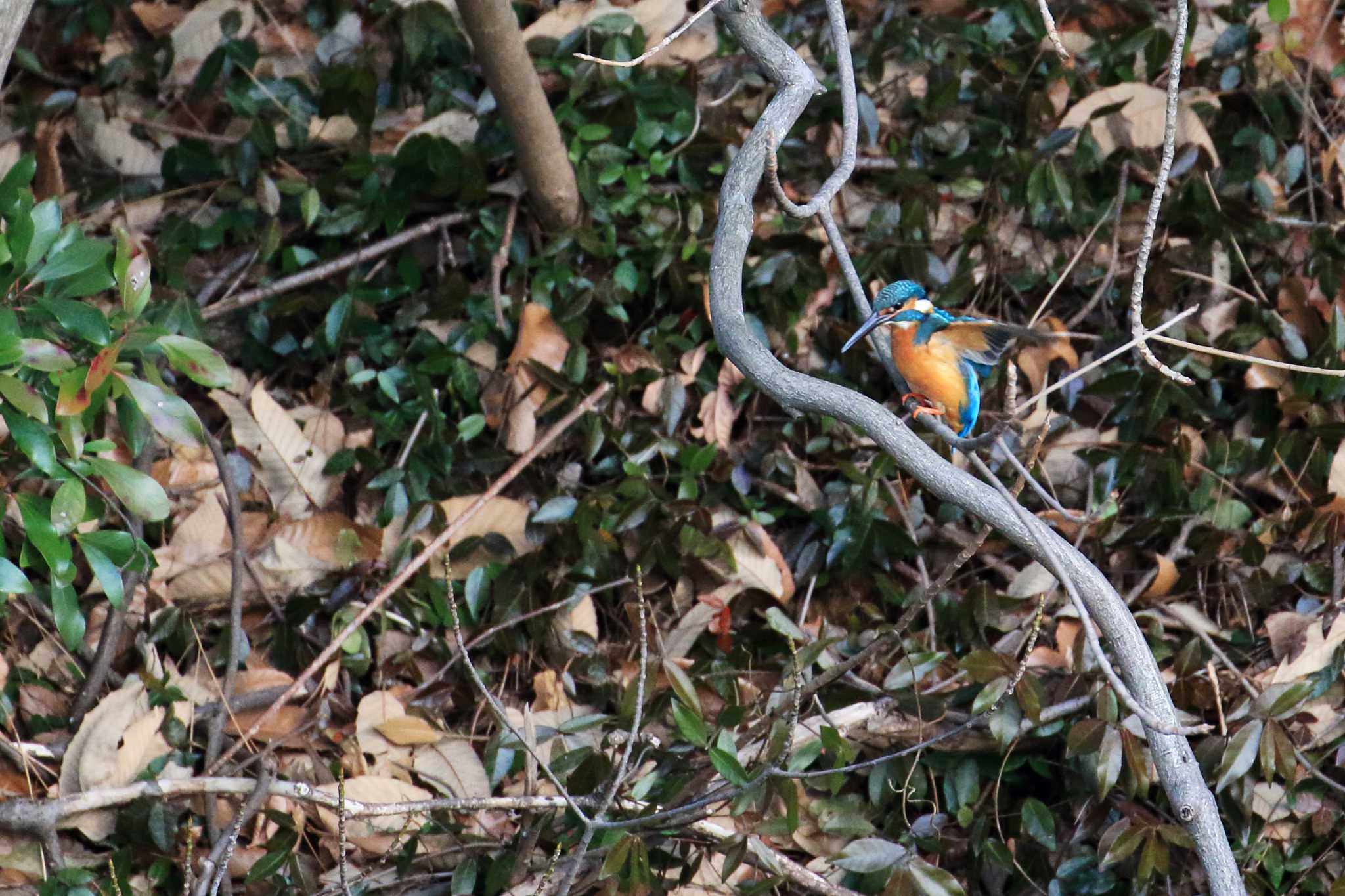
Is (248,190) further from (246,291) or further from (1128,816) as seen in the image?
(1128,816)

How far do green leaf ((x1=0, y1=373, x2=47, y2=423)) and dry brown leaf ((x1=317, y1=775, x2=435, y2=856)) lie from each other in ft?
3.28

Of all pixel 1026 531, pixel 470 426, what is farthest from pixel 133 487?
pixel 1026 531

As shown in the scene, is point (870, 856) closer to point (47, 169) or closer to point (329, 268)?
point (329, 268)

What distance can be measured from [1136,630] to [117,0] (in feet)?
11.2

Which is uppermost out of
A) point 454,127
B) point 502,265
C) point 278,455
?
point 454,127

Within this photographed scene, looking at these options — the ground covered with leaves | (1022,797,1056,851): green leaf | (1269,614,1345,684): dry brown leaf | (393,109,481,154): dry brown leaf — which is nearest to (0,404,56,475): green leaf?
the ground covered with leaves

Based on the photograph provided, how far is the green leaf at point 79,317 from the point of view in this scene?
2.21m

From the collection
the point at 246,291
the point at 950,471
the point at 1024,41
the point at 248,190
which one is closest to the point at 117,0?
the point at 248,190

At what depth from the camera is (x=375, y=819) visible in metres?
2.75

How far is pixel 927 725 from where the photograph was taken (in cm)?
282

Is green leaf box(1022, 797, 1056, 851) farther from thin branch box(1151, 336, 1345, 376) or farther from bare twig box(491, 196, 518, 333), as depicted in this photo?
bare twig box(491, 196, 518, 333)

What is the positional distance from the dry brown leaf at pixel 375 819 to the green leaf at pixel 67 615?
2.05ft

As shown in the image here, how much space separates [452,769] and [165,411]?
0.98 metres

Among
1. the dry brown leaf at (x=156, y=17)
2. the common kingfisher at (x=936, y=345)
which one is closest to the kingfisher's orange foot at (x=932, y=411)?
the common kingfisher at (x=936, y=345)
